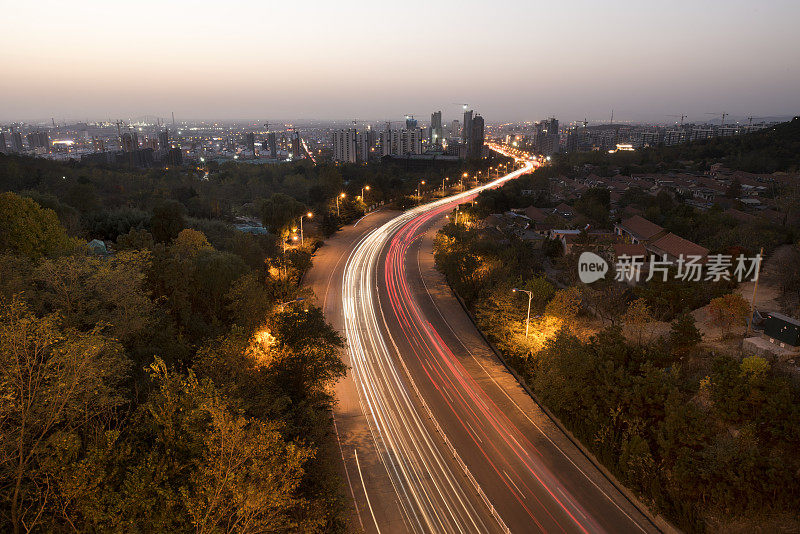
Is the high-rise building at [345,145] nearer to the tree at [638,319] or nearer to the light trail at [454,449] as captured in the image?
the light trail at [454,449]

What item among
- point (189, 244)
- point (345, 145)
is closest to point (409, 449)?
point (189, 244)

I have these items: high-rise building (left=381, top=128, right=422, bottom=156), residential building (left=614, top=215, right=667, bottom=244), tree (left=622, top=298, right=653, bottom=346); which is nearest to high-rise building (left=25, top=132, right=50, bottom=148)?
high-rise building (left=381, top=128, right=422, bottom=156)

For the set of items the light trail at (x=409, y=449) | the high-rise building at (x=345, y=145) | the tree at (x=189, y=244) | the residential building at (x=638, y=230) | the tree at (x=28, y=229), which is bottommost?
the light trail at (x=409, y=449)

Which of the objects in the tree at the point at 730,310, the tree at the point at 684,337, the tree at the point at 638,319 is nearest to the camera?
the tree at the point at 684,337

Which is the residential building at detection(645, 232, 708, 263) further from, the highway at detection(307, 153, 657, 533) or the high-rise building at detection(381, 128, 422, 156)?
the high-rise building at detection(381, 128, 422, 156)

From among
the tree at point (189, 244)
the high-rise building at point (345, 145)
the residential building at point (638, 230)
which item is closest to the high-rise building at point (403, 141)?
the high-rise building at point (345, 145)

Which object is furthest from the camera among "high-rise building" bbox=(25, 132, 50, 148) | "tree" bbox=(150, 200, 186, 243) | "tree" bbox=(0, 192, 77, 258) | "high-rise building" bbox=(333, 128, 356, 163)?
"high-rise building" bbox=(25, 132, 50, 148)

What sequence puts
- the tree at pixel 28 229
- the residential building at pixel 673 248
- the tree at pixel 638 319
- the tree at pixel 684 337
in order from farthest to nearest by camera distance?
the residential building at pixel 673 248, the tree at pixel 28 229, the tree at pixel 638 319, the tree at pixel 684 337
